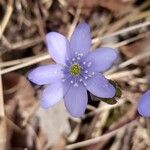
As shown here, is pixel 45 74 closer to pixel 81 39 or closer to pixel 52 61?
pixel 81 39

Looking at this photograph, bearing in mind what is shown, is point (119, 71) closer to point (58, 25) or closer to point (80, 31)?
point (58, 25)

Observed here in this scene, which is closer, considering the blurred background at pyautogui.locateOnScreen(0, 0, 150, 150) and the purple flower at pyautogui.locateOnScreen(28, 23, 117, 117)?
the purple flower at pyautogui.locateOnScreen(28, 23, 117, 117)

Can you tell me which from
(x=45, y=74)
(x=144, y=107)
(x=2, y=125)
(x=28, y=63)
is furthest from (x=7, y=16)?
(x=144, y=107)

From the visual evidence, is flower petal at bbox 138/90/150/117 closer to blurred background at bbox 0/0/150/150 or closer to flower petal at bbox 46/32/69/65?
flower petal at bbox 46/32/69/65

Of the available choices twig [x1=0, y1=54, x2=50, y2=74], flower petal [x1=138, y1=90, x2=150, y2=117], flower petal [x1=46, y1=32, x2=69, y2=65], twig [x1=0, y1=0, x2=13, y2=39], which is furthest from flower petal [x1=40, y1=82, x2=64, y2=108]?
twig [x1=0, y1=0, x2=13, y2=39]

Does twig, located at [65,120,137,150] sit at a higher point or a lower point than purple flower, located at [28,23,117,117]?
lower

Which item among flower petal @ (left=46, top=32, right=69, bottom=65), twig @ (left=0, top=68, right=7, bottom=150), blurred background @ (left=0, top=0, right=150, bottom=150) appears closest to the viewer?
flower petal @ (left=46, top=32, right=69, bottom=65)

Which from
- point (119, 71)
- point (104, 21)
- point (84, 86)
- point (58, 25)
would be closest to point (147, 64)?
point (119, 71)
